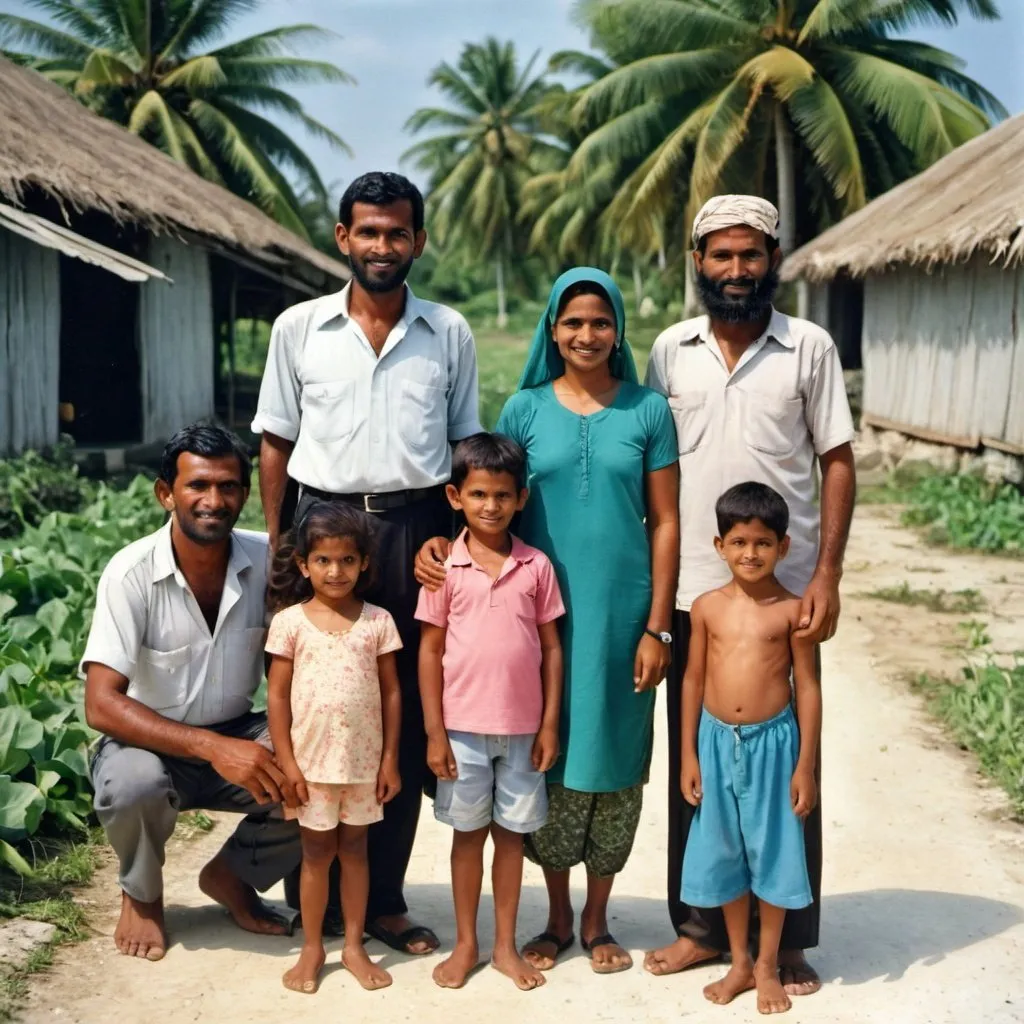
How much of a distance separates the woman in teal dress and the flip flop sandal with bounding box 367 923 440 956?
13.1 inches

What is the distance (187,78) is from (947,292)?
12.5 metres

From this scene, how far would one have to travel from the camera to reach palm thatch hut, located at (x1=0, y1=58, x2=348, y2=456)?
9.91 metres

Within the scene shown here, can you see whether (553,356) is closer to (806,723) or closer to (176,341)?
(806,723)

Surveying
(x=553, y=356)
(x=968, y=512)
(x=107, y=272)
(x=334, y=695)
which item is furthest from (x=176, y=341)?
(x=334, y=695)

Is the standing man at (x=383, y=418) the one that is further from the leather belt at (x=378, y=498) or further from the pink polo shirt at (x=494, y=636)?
the pink polo shirt at (x=494, y=636)

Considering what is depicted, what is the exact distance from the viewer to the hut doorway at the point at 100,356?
12305 millimetres

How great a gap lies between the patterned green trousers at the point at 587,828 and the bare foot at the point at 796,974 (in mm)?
481

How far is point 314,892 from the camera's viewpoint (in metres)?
3.10

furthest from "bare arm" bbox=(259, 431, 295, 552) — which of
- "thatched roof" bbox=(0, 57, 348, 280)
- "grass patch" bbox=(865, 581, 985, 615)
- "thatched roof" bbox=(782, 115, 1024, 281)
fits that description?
"thatched roof" bbox=(782, 115, 1024, 281)

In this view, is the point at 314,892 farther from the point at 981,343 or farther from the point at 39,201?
the point at 981,343

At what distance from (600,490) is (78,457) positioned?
9.02 m

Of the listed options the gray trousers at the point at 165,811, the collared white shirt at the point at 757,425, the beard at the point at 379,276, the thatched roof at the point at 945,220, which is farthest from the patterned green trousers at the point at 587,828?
the thatched roof at the point at 945,220

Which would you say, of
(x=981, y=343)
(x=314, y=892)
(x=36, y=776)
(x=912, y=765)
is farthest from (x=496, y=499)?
(x=981, y=343)

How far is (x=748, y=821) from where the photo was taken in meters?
3.04
